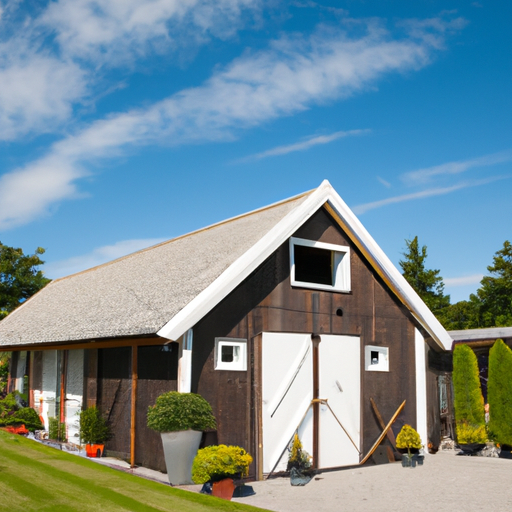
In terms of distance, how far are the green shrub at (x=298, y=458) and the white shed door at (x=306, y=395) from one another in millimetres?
160

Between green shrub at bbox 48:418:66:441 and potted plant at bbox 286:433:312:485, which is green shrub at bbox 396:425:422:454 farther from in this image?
green shrub at bbox 48:418:66:441

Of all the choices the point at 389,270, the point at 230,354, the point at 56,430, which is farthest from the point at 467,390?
the point at 56,430

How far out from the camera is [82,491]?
10102 millimetres

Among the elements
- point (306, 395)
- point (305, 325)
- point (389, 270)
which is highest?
point (389, 270)

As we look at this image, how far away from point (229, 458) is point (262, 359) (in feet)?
9.62

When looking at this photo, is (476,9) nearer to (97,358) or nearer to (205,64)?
(205,64)

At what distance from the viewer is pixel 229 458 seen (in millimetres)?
10461

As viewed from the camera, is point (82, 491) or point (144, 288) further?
point (144, 288)

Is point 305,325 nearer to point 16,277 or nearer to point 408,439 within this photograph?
point 408,439

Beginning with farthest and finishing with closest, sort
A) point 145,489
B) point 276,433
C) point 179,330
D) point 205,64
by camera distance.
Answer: point 276,433
point 205,64
point 179,330
point 145,489

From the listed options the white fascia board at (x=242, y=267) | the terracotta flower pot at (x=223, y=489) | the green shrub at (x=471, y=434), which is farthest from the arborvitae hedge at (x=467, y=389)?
the terracotta flower pot at (x=223, y=489)

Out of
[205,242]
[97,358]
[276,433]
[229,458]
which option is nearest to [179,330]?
[229,458]

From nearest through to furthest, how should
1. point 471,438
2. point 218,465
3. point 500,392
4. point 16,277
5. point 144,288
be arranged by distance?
point 218,465, point 144,288, point 500,392, point 471,438, point 16,277

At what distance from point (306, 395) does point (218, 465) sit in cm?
381
